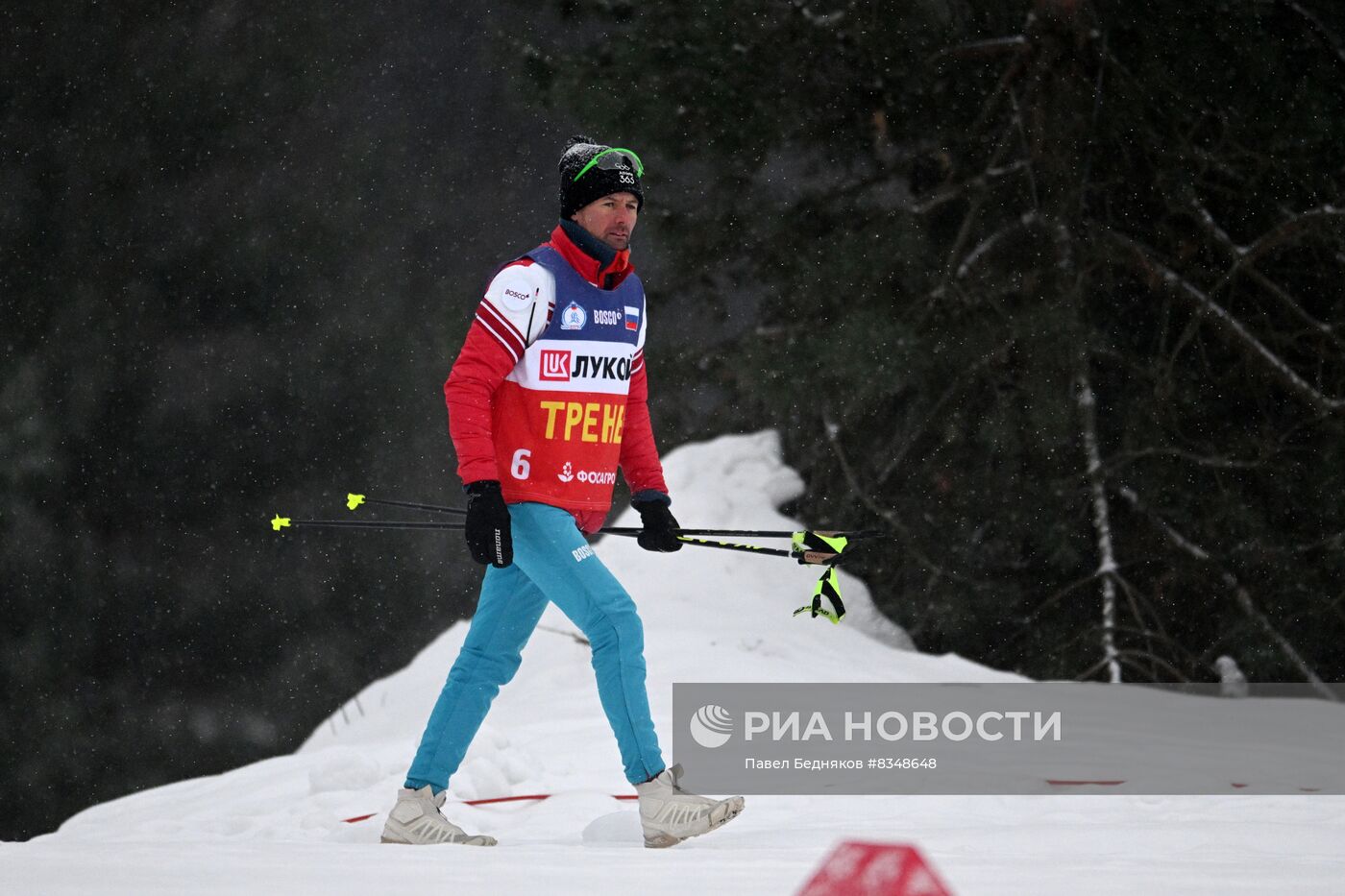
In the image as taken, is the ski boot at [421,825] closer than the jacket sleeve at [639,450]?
Yes

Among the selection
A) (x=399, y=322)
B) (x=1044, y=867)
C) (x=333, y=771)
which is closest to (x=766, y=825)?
(x=1044, y=867)

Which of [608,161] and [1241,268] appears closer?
Result: [608,161]

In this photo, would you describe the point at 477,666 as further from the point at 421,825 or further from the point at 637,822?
the point at 637,822

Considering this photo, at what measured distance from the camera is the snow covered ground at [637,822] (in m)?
2.88

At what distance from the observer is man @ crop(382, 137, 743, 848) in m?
3.57

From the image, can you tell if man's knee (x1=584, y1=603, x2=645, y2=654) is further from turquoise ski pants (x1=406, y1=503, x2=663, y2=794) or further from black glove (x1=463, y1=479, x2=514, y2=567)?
black glove (x1=463, y1=479, x2=514, y2=567)

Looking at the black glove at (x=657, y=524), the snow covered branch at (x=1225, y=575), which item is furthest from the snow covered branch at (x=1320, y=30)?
the black glove at (x=657, y=524)

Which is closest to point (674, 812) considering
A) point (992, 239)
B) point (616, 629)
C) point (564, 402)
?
point (616, 629)

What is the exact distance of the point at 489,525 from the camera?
3.52 metres

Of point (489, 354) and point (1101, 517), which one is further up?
point (489, 354)

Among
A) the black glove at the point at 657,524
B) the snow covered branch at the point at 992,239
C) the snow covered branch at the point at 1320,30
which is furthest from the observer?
the snow covered branch at the point at 992,239

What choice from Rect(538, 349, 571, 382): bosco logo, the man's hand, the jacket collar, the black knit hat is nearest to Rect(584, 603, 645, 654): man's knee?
the man's hand

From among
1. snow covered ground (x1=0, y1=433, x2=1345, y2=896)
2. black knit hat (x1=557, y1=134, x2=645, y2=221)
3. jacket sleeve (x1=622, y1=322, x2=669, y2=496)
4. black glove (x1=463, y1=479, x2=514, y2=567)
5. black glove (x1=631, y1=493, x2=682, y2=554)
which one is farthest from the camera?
jacket sleeve (x1=622, y1=322, x2=669, y2=496)

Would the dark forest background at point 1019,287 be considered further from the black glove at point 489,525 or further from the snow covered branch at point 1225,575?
the black glove at point 489,525
